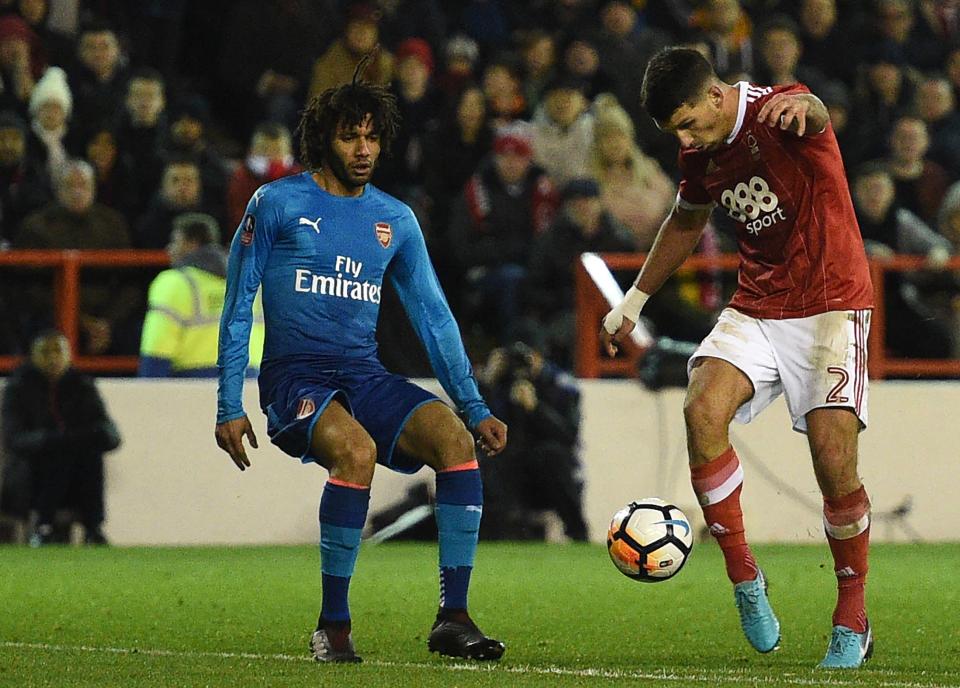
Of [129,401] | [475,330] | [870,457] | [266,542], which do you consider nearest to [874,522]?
[870,457]

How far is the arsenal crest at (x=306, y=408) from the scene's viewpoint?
6.92 metres

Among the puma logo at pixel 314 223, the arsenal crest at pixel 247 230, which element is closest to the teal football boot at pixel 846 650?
the puma logo at pixel 314 223

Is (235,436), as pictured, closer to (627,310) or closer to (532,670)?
(532,670)

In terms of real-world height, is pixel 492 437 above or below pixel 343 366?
below

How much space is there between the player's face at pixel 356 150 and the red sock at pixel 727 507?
1.52 meters

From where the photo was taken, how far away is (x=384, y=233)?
23.7ft

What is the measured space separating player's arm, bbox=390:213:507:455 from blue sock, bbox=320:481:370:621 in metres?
0.58

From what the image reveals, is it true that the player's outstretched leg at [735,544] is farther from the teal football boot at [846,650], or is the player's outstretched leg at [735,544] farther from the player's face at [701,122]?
the player's face at [701,122]

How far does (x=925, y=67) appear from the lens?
54.7 ft

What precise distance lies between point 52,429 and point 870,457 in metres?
5.33

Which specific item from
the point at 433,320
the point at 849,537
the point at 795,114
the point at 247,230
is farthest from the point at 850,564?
the point at 247,230

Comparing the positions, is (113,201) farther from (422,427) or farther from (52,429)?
(422,427)

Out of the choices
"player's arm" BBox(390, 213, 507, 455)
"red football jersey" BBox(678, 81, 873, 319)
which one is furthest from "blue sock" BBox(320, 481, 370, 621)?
"red football jersey" BBox(678, 81, 873, 319)

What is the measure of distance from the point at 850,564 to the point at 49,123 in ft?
29.1
